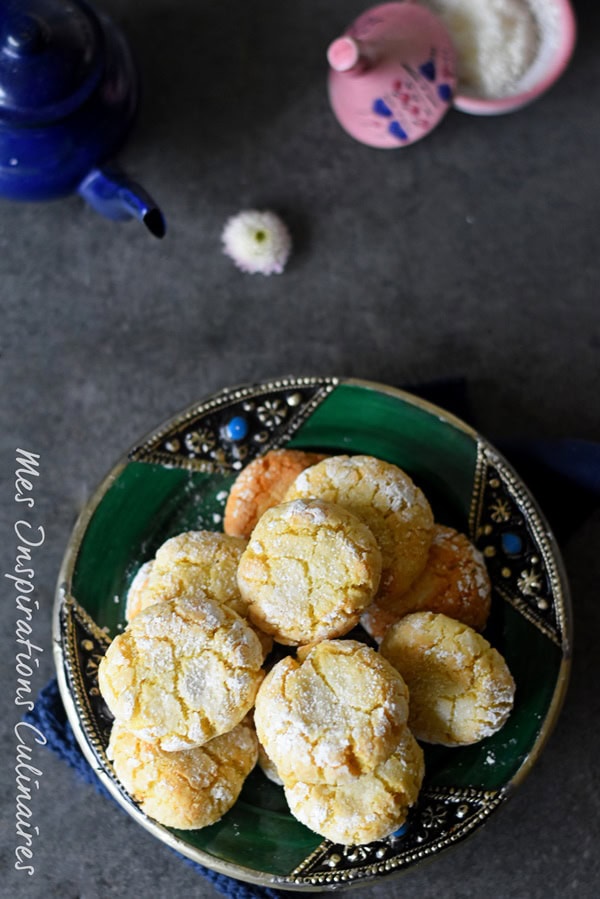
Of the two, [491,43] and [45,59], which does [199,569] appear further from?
[491,43]

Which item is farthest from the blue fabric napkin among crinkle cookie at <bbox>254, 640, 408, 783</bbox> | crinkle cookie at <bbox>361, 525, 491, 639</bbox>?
crinkle cookie at <bbox>254, 640, 408, 783</bbox>

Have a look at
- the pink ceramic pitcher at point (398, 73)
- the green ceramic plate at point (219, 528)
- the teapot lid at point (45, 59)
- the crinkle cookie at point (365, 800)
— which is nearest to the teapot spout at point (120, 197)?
the teapot lid at point (45, 59)

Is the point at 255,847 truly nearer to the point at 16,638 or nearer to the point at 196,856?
the point at 196,856

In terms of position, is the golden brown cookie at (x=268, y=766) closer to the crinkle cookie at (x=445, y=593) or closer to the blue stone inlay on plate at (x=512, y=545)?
the crinkle cookie at (x=445, y=593)

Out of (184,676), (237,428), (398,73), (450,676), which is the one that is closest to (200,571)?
(184,676)

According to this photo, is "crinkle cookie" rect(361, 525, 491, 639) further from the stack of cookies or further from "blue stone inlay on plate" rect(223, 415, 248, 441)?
"blue stone inlay on plate" rect(223, 415, 248, 441)
